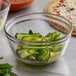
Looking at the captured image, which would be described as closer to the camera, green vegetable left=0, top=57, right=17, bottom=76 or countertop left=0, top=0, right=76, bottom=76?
green vegetable left=0, top=57, right=17, bottom=76

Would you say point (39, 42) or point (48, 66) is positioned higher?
point (39, 42)

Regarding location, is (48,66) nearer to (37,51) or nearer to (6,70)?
(37,51)

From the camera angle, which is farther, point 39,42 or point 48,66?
point 48,66

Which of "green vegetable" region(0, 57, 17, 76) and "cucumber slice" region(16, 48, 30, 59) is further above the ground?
"cucumber slice" region(16, 48, 30, 59)

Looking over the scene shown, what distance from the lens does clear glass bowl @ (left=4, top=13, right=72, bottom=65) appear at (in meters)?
1.36

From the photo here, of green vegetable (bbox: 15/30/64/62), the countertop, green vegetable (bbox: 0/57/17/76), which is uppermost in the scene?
green vegetable (bbox: 15/30/64/62)

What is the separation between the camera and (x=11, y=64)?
4.81 ft

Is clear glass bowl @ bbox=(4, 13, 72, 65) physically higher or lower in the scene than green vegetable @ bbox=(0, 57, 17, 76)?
higher

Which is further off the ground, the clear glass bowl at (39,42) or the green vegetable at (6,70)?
the clear glass bowl at (39,42)

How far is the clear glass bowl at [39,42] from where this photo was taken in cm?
136

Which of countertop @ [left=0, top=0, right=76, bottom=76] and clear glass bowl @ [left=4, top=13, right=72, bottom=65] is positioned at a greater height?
clear glass bowl @ [left=4, top=13, right=72, bottom=65]

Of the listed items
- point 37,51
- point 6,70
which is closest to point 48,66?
point 37,51

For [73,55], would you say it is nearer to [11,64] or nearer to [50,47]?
[50,47]

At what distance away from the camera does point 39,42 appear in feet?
4.41
